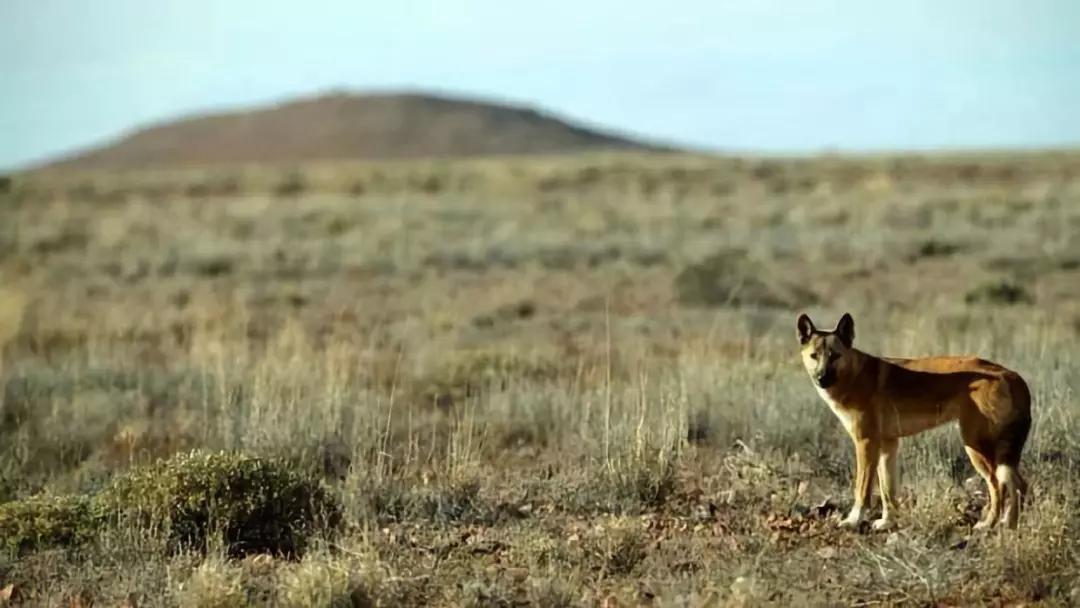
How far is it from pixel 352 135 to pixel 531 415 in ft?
437

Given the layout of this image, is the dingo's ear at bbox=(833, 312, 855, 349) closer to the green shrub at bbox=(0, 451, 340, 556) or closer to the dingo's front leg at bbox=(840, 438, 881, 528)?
the dingo's front leg at bbox=(840, 438, 881, 528)

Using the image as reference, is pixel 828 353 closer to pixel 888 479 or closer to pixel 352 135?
pixel 888 479

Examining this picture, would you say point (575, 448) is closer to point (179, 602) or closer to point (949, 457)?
point (949, 457)

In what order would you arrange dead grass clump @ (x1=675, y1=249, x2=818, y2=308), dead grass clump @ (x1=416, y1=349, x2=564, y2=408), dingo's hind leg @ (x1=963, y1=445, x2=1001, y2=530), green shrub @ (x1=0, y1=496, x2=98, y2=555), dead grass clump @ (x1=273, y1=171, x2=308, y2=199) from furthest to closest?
dead grass clump @ (x1=273, y1=171, x2=308, y2=199) < dead grass clump @ (x1=675, y1=249, x2=818, y2=308) < dead grass clump @ (x1=416, y1=349, x2=564, y2=408) < green shrub @ (x1=0, y1=496, x2=98, y2=555) < dingo's hind leg @ (x1=963, y1=445, x2=1001, y2=530)

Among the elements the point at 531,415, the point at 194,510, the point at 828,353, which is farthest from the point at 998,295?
the point at 194,510

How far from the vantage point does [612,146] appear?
5792 inches

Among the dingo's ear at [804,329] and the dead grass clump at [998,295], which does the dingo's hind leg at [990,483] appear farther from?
the dead grass clump at [998,295]

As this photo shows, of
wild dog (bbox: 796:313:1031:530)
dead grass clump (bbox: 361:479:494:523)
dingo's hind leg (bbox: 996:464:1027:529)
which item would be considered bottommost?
dead grass clump (bbox: 361:479:494:523)

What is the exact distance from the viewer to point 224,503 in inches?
295

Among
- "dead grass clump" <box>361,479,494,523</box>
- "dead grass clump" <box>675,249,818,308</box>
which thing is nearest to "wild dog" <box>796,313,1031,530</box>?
"dead grass clump" <box>361,479,494,523</box>

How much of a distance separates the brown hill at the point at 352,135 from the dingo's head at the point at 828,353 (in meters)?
127

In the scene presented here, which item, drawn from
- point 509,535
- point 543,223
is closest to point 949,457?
point 509,535

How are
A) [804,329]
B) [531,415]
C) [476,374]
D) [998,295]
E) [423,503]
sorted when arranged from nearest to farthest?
[804,329] < [423,503] < [531,415] < [476,374] < [998,295]

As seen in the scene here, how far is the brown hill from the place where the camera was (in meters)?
136
